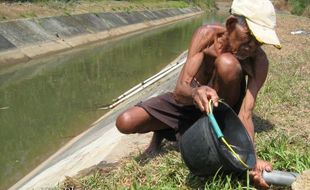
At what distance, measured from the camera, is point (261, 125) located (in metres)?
4.35

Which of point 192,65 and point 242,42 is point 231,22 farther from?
point 192,65

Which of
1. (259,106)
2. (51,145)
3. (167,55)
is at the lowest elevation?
(167,55)

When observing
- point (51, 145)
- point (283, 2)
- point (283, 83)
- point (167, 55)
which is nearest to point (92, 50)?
point (167, 55)

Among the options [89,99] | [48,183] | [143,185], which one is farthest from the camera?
[89,99]

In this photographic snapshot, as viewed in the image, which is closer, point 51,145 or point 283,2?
point 51,145

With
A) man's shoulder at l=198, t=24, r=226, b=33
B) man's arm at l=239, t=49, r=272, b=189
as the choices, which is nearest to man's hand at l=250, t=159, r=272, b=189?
man's arm at l=239, t=49, r=272, b=189

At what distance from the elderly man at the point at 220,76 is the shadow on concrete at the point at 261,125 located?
52 cm

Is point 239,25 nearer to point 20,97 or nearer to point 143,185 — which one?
point 143,185

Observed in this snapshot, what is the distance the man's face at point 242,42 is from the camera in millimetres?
3139

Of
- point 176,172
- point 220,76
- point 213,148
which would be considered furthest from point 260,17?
point 176,172

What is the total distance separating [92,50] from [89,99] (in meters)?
8.23

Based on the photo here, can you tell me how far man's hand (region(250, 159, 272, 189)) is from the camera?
3.05m

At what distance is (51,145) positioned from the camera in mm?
7172

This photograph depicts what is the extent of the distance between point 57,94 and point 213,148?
8138mm
